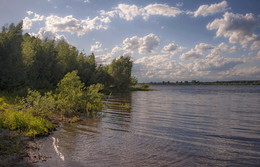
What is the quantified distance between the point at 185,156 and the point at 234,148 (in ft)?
12.0

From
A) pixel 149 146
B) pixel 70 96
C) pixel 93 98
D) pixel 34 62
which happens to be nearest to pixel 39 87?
pixel 34 62

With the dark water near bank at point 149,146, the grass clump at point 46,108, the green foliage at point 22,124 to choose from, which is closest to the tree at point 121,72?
the grass clump at point 46,108

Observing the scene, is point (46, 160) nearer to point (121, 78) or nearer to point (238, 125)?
point (238, 125)

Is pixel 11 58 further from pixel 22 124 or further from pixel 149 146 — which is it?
pixel 149 146

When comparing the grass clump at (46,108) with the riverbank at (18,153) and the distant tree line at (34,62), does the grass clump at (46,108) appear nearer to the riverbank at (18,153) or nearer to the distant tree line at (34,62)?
the riverbank at (18,153)

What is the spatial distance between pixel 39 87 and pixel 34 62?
17.7ft

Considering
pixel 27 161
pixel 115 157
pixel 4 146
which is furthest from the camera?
pixel 115 157

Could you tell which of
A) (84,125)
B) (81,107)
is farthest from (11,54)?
(84,125)

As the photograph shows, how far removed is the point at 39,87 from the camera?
151ft

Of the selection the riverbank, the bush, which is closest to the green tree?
the bush

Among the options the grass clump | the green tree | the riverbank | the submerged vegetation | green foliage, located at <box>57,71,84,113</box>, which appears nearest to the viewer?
the riverbank

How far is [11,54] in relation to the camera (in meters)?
35.1

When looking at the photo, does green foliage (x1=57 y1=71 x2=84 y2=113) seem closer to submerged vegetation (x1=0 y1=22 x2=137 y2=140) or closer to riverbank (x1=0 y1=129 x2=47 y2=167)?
submerged vegetation (x1=0 y1=22 x2=137 y2=140)

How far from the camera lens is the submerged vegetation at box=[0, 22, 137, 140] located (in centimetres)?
1427
